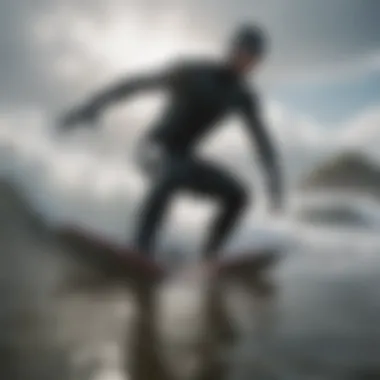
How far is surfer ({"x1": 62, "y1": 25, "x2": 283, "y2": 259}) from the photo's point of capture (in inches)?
59.9

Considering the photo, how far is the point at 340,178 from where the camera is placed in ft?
5.19

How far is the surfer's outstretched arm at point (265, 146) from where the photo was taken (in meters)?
1.56

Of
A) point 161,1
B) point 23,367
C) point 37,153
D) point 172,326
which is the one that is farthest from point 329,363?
point 161,1

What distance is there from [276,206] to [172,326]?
309 mm

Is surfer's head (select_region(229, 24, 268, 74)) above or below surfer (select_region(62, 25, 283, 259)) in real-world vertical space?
above

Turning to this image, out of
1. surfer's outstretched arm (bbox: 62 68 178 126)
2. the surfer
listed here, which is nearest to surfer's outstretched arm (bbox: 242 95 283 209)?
the surfer

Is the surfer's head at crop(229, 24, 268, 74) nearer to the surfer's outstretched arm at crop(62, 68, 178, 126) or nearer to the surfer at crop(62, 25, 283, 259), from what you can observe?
the surfer at crop(62, 25, 283, 259)

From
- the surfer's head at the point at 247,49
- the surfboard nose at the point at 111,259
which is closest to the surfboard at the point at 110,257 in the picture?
the surfboard nose at the point at 111,259

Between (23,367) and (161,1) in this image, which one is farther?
(161,1)

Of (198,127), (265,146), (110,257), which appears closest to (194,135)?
(198,127)

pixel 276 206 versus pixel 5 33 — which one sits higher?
pixel 5 33

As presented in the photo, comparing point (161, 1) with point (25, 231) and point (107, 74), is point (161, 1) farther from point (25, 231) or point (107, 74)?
point (25, 231)

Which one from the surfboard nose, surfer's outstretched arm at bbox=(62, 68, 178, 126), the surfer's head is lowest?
the surfboard nose

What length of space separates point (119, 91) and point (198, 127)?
0.55 ft
